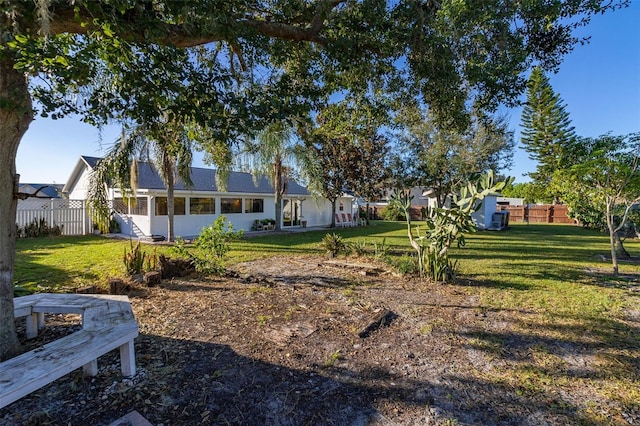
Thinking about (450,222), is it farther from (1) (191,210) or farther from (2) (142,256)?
(1) (191,210)

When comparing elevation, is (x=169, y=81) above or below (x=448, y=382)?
above

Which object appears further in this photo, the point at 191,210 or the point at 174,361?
the point at 191,210

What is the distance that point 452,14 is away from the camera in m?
3.97

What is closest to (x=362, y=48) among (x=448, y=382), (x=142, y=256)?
(x=448, y=382)

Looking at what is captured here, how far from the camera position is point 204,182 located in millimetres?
16375

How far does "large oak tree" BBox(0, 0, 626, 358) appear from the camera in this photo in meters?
2.45

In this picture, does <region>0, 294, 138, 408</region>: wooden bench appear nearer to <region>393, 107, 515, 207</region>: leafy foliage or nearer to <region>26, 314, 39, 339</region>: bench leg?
<region>26, 314, 39, 339</region>: bench leg

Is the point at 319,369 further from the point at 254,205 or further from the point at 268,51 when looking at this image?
the point at 254,205

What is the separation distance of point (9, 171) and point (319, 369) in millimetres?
3160

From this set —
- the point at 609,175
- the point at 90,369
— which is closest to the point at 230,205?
the point at 90,369

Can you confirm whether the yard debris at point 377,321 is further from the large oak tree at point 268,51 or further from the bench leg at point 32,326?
the bench leg at point 32,326

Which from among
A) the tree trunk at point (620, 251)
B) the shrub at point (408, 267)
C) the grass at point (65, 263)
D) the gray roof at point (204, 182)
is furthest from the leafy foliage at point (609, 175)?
the gray roof at point (204, 182)

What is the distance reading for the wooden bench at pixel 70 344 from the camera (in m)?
1.89

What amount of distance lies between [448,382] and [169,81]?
3596 mm
